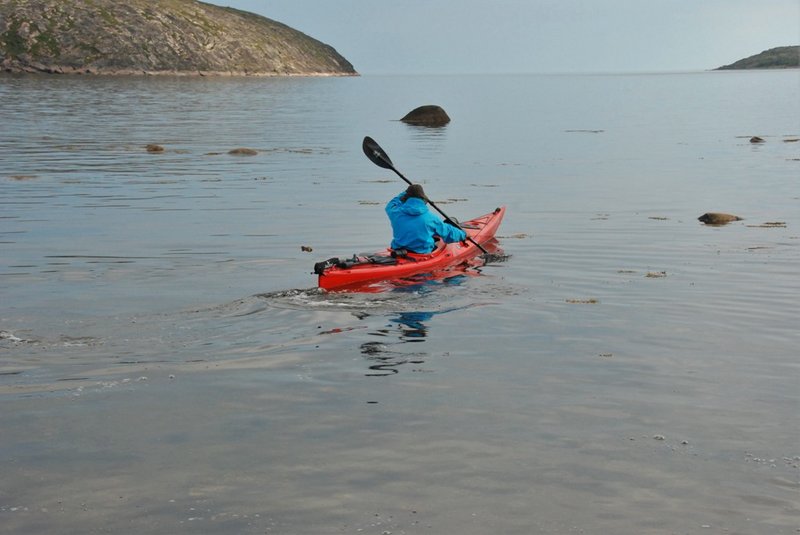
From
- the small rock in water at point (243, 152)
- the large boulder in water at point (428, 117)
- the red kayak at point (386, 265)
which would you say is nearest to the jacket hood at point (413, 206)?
the red kayak at point (386, 265)

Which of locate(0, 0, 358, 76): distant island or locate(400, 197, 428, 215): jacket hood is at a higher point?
locate(0, 0, 358, 76): distant island

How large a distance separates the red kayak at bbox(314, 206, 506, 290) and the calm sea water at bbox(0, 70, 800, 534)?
461 mm

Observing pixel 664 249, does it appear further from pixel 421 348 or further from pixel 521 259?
pixel 421 348

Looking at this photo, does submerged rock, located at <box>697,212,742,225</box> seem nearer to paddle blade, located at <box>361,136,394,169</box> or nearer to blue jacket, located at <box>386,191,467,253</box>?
paddle blade, located at <box>361,136,394,169</box>

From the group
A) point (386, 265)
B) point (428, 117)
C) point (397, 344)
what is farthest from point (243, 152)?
point (397, 344)

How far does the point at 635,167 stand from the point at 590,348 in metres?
30.8

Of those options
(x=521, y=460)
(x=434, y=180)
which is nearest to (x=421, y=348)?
(x=521, y=460)

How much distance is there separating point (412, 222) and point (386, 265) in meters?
1.23

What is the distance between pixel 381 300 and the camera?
1742cm

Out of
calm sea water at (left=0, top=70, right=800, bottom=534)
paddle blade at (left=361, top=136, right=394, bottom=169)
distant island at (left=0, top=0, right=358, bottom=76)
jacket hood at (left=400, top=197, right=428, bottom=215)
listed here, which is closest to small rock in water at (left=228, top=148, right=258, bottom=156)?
calm sea water at (left=0, top=70, right=800, bottom=534)

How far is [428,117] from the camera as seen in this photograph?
77812 millimetres

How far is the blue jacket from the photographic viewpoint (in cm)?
1905

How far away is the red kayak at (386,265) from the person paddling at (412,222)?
0.20 m

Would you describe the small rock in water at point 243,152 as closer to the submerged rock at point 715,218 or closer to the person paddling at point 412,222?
the submerged rock at point 715,218
